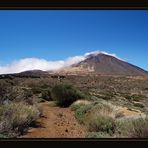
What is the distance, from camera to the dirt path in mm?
7892

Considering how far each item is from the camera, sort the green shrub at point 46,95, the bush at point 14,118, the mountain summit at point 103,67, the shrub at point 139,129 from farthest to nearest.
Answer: the mountain summit at point 103,67
the green shrub at point 46,95
the bush at point 14,118
the shrub at point 139,129

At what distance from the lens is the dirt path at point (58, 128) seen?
789 centimetres

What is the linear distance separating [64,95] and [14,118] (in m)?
6.55

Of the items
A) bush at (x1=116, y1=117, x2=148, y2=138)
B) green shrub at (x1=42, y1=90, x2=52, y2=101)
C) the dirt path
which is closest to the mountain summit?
green shrub at (x1=42, y1=90, x2=52, y2=101)

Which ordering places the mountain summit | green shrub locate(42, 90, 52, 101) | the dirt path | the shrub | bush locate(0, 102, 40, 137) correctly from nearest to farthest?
1. the shrub
2. bush locate(0, 102, 40, 137)
3. the dirt path
4. green shrub locate(42, 90, 52, 101)
5. the mountain summit

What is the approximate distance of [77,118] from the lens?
10.0 meters

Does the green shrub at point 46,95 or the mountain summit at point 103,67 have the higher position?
the mountain summit at point 103,67

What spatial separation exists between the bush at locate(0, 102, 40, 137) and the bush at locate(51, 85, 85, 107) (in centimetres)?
467

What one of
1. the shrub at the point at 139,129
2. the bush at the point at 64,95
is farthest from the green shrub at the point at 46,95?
the shrub at the point at 139,129

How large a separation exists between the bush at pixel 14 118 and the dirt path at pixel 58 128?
0.22m

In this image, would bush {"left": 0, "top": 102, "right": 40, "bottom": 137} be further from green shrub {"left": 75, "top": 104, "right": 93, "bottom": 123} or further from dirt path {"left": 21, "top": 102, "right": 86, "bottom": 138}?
green shrub {"left": 75, "top": 104, "right": 93, "bottom": 123}

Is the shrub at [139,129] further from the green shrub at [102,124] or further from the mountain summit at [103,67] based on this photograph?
the mountain summit at [103,67]
